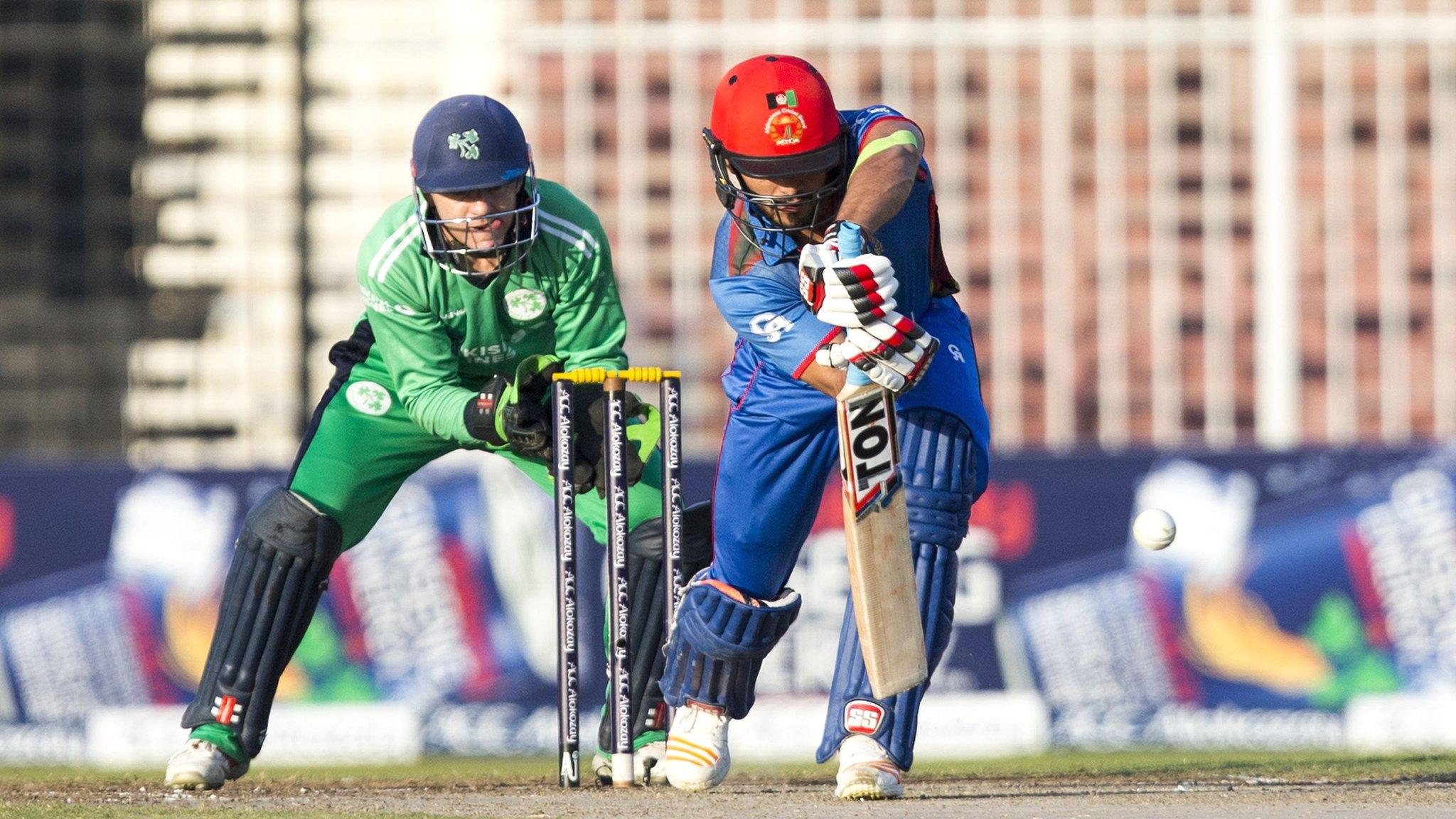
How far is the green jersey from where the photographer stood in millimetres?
6336

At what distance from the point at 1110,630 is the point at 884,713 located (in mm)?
6867

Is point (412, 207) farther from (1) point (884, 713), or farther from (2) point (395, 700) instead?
(2) point (395, 700)

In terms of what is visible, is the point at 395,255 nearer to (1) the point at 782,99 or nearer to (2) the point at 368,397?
(2) the point at 368,397

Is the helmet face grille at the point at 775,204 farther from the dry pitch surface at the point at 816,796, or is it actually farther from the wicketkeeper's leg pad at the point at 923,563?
the dry pitch surface at the point at 816,796

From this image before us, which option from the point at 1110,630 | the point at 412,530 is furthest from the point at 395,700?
the point at 1110,630

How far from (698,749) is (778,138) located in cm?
172

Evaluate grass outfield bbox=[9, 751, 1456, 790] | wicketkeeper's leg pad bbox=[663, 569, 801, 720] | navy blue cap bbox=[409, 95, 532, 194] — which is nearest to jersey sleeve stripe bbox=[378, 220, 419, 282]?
navy blue cap bbox=[409, 95, 532, 194]

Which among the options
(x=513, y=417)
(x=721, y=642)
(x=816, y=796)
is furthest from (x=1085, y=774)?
(x=513, y=417)

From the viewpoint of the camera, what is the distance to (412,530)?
40.4 feet

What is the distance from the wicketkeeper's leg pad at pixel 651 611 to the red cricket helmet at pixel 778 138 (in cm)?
115

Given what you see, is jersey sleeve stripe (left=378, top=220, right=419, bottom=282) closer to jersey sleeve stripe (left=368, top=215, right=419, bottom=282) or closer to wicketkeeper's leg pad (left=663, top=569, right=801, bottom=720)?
jersey sleeve stripe (left=368, top=215, right=419, bottom=282)

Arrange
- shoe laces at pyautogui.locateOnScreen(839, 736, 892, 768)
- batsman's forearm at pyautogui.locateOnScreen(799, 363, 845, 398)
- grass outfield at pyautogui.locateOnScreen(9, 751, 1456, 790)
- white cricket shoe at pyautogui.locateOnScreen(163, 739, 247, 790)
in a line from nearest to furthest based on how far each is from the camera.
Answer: batsman's forearm at pyautogui.locateOnScreen(799, 363, 845, 398), shoe laces at pyautogui.locateOnScreen(839, 736, 892, 768), white cricket shoe at pyautogui.locateOnScreen(163, 739, 247, 790), grass outfield at pyautogui.locateOnScreen(9, 751, 1456, 790)

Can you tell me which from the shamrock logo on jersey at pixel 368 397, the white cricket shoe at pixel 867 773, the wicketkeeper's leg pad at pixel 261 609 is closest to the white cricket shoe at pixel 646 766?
the white cricket shoe at pixel 867 773

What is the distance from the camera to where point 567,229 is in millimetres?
6410
